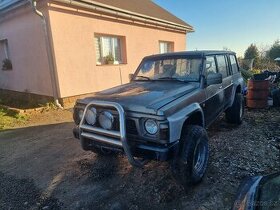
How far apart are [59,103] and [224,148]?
5.84 metres

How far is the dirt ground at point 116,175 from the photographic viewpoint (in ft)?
10.3

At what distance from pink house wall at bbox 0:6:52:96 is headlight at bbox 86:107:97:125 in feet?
19.1

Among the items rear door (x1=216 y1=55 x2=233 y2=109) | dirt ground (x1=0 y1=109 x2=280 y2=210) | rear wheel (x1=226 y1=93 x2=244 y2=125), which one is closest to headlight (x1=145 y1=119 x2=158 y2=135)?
dirt ground (x1=0 y1=109 x2=280 y2=210)

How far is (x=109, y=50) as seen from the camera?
33.4 feet

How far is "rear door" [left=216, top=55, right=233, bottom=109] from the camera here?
16.6ft

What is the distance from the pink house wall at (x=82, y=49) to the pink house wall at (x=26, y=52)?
675 millimetres

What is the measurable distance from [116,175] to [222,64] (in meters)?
3.25

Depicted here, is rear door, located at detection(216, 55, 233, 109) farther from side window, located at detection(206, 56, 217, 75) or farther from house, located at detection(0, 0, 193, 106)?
house, located at detection(0, 0, 193, 106)

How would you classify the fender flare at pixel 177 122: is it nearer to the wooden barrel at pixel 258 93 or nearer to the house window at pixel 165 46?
the wooden barrel at pixel 258 93

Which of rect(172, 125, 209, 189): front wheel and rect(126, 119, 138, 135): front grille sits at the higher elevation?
rect(126, 119, 138, 135): front grille

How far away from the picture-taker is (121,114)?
289 centimetres

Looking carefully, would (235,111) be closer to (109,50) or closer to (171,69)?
(171,69)

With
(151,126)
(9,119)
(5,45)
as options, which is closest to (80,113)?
(151,126)

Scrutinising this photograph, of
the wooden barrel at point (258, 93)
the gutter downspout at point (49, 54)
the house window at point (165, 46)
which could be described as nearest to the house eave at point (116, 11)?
the gutter downspout at point (49, 54)
